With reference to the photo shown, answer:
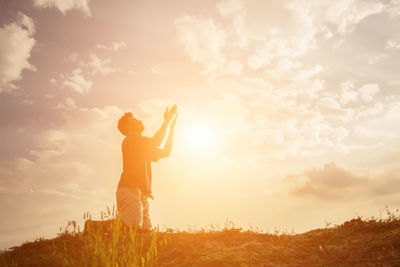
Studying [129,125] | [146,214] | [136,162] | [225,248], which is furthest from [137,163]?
[225,248]

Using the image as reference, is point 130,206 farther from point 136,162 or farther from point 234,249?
point 234,249

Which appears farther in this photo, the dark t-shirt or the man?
the dark t-shirt

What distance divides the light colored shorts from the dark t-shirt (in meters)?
0.15

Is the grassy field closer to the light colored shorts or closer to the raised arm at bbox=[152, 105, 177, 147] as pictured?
the light colored shorts

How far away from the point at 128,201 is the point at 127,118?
2.02 meters

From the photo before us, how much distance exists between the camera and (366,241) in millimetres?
6148

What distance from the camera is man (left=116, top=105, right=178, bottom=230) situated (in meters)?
7.15

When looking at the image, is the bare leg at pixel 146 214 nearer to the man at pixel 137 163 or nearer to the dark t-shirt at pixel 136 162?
the man at pixel 137 163

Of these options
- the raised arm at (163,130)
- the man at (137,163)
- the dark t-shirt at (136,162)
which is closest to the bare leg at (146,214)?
the man at (137,163)

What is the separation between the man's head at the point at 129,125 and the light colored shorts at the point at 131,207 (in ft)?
4.48

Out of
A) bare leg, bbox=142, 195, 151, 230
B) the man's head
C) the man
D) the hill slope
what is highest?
the man's head

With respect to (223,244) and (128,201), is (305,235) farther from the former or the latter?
(128,201)

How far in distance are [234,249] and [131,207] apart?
2.37 metres

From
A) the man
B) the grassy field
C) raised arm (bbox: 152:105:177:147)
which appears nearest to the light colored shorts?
the man
